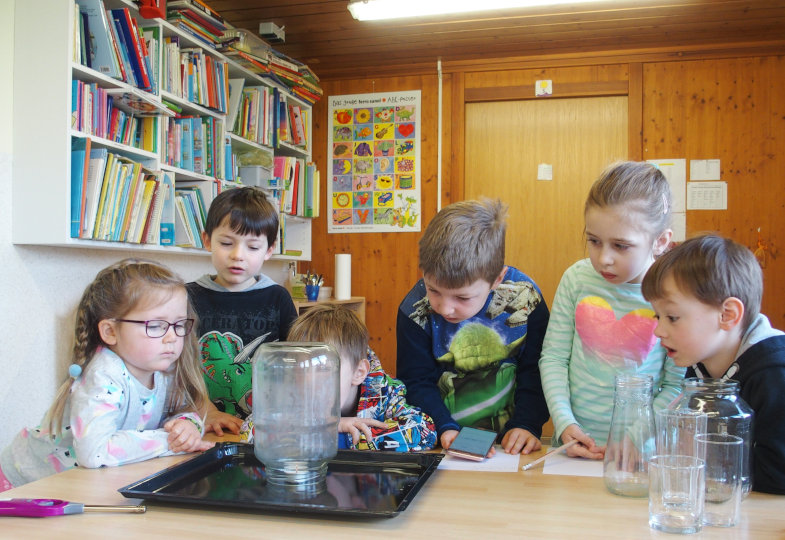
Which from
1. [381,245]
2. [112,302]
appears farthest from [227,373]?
[381,245]

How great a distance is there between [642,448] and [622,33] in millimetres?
3655

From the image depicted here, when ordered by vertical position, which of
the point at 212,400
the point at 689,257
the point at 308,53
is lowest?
the point at 212,400

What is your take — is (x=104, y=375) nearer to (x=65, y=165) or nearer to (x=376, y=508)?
(x=376, y=508)

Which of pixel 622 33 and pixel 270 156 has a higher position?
pixel 622 33

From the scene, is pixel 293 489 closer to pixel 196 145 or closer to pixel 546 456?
pixel 546 456

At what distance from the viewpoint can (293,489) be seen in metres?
0.98

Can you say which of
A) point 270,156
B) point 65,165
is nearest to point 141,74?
point 65,165

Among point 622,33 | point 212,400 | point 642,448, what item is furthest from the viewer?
point 622,33

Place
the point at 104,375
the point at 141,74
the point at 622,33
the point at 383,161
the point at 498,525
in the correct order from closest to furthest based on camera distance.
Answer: the point at 498,525, the point at 104,375, the point at 141,74, the point at 622,33, the point at 383,161

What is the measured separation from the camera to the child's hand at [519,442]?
1.29 m

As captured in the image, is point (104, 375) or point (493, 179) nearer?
point (104, 375)

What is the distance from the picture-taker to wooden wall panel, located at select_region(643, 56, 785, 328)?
13.8ft

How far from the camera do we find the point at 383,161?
15.6ft

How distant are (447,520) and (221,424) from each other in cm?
80
